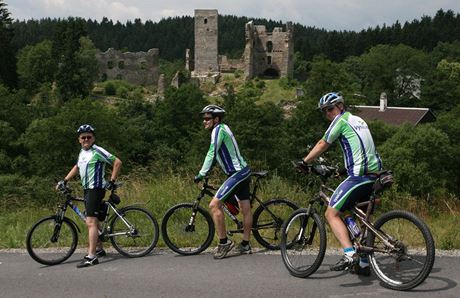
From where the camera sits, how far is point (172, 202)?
377 inches

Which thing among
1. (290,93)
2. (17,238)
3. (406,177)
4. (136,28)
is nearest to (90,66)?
(290,93)

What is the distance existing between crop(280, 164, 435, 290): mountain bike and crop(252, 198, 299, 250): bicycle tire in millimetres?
1035

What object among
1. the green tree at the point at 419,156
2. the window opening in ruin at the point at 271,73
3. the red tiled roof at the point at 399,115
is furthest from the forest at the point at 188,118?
the window opening in ruin at the point at 271,73

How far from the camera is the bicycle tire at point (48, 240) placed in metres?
7.17

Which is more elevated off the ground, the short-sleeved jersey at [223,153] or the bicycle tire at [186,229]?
the short-sleeved jersey at [223,153]

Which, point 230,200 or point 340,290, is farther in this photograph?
point 230,200

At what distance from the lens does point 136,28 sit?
16225 centimetres

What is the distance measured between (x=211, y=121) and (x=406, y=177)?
29319 millimetres

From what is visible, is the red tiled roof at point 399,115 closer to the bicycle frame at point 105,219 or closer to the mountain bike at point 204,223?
the mountain bike at point 204,223

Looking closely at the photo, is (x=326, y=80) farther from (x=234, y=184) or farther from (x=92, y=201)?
(x=92, y=201)

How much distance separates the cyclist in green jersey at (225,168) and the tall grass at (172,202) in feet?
4.42

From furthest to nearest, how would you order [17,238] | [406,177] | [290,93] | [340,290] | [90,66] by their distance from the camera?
[90,66], [290,93], [406,177], [17,238], [340,290]

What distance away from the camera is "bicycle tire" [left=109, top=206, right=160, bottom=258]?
23.7ft

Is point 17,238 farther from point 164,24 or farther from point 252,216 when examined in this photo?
point 164,24
